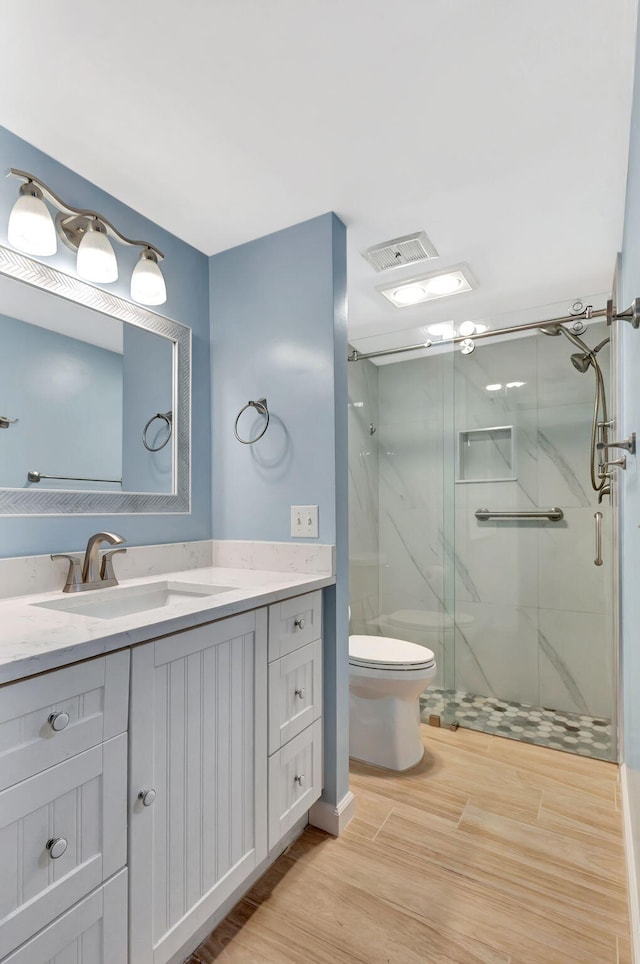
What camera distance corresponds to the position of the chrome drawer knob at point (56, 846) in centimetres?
86

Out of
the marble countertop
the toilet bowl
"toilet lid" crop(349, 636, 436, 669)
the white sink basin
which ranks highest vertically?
the marble countertop

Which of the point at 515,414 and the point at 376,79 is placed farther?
the point at 515,414

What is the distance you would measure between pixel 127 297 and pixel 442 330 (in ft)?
5.39

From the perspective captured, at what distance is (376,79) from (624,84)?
677 millimetres

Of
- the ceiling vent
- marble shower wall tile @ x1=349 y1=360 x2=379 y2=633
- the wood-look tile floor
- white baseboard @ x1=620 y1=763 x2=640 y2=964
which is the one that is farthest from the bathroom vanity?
the ceiling vent

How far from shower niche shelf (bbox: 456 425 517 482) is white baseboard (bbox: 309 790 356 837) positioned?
6.21 feet

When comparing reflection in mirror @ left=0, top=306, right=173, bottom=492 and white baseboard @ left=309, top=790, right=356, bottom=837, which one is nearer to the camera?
reflection in mirror @ left=0, top=306, right=173, bottom=492

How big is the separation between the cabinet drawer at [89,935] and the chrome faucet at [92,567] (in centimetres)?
77

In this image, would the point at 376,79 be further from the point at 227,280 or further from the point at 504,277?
the point at 504,277

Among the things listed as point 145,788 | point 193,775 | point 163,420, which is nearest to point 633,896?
point 193,775

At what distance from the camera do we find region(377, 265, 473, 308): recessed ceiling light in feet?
7.61

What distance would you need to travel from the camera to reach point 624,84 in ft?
4.33

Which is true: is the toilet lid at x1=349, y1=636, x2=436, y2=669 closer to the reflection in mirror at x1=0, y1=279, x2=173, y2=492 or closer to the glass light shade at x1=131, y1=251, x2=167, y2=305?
the reflection in mirror at x1=0, y1=279, x2=173, y2=492

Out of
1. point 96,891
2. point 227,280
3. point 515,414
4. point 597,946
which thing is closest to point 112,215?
point 227,280
